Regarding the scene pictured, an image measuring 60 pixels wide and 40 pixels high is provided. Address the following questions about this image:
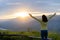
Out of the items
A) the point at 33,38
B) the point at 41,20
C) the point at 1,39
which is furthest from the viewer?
the point at 1,39

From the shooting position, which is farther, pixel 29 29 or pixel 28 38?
pixel 29 29

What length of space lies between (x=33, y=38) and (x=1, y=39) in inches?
100

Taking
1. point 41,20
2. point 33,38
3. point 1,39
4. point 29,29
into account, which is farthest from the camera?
point 29,29

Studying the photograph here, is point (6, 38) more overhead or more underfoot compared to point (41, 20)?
more underfoot

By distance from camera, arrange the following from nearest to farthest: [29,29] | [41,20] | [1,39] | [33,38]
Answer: [41,20]
[33,38]
[1,39]
[29,29]

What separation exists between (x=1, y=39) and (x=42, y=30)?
5641 millimetres

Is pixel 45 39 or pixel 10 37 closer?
pixel 45 39

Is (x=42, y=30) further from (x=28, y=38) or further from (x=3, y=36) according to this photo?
(x=3, y=36)

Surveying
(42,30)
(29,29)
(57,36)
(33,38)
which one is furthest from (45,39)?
(29,29)

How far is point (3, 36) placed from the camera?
64.6 feet

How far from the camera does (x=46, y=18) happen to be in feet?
47.9

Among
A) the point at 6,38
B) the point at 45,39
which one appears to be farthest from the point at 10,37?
the point at 45,39

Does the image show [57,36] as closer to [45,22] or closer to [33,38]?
[33,38]

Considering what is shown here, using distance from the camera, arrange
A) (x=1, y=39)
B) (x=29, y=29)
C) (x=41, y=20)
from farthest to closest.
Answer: (x=29, y=29) < (x=1, y=39) < (x=41, y=20)
